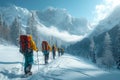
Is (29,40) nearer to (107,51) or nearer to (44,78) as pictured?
(44,78)

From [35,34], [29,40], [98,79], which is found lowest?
[98,79]

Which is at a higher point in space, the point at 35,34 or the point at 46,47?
the point at 35,34

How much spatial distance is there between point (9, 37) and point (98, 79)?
96081mm

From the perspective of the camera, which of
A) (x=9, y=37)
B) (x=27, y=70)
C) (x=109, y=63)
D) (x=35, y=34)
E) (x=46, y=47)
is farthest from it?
(x=9, y=37)

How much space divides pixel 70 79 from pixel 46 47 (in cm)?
1374

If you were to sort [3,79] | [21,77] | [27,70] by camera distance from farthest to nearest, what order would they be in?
[27,70] < [21,77] < [3,79]

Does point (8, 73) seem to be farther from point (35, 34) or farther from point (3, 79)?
point (35, 34)

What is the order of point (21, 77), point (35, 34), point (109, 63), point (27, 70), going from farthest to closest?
point (35, 34)
point (109, 63)
point (27, 70)
point (21, 77)

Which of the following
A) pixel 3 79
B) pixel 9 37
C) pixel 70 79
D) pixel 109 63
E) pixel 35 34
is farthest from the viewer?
pixel 9 37

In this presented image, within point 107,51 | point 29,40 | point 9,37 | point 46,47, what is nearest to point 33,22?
point 9,37

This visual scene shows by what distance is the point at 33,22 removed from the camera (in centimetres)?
9631

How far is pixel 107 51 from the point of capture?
243 ft

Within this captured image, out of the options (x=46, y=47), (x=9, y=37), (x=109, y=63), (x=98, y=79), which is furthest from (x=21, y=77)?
(x=9, y=37)

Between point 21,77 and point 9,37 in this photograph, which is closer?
point 21,77
